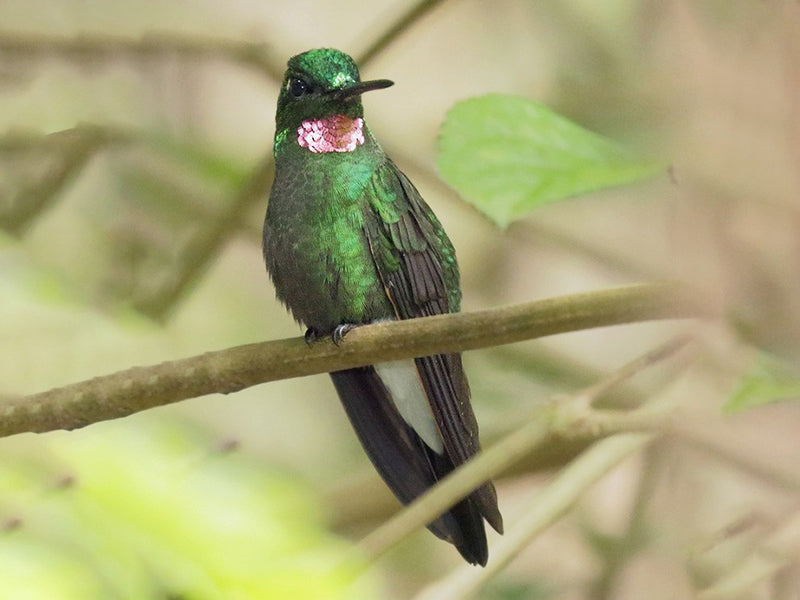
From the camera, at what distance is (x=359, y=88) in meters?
1.05

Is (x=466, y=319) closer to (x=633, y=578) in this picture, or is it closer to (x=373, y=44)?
(x=373, y=44)

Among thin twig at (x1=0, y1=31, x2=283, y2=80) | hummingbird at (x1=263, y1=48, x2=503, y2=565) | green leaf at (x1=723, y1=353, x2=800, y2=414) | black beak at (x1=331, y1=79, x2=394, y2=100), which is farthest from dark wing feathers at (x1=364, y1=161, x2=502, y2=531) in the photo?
thin twig at (x1=0, y1=31, x2=283, y2=80)

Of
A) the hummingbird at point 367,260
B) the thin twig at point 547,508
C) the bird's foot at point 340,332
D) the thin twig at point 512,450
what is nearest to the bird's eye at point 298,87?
the hummingbird at point 367,260

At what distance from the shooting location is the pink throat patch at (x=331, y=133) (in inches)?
47.2

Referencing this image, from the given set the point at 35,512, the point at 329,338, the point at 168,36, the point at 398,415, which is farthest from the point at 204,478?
the point at 168,36

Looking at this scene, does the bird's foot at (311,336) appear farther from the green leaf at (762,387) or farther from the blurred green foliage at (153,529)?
the green leaf at (762,387)

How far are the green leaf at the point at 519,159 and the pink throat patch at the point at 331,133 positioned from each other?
1.11ft

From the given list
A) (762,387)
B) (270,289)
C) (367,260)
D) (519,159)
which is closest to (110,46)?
(270,289)

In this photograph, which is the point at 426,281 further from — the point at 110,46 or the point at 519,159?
the point at 110,46

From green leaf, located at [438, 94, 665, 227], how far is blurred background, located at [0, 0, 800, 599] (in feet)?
0.18

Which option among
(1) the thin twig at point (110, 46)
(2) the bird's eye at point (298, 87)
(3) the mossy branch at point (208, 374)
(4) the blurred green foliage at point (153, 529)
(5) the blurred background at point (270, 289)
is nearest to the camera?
(4) the blurred green foliage at point (153, 529)

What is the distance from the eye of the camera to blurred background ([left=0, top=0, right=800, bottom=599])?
2.19ft

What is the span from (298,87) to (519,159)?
17.1 inches

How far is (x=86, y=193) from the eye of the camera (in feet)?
7.45
